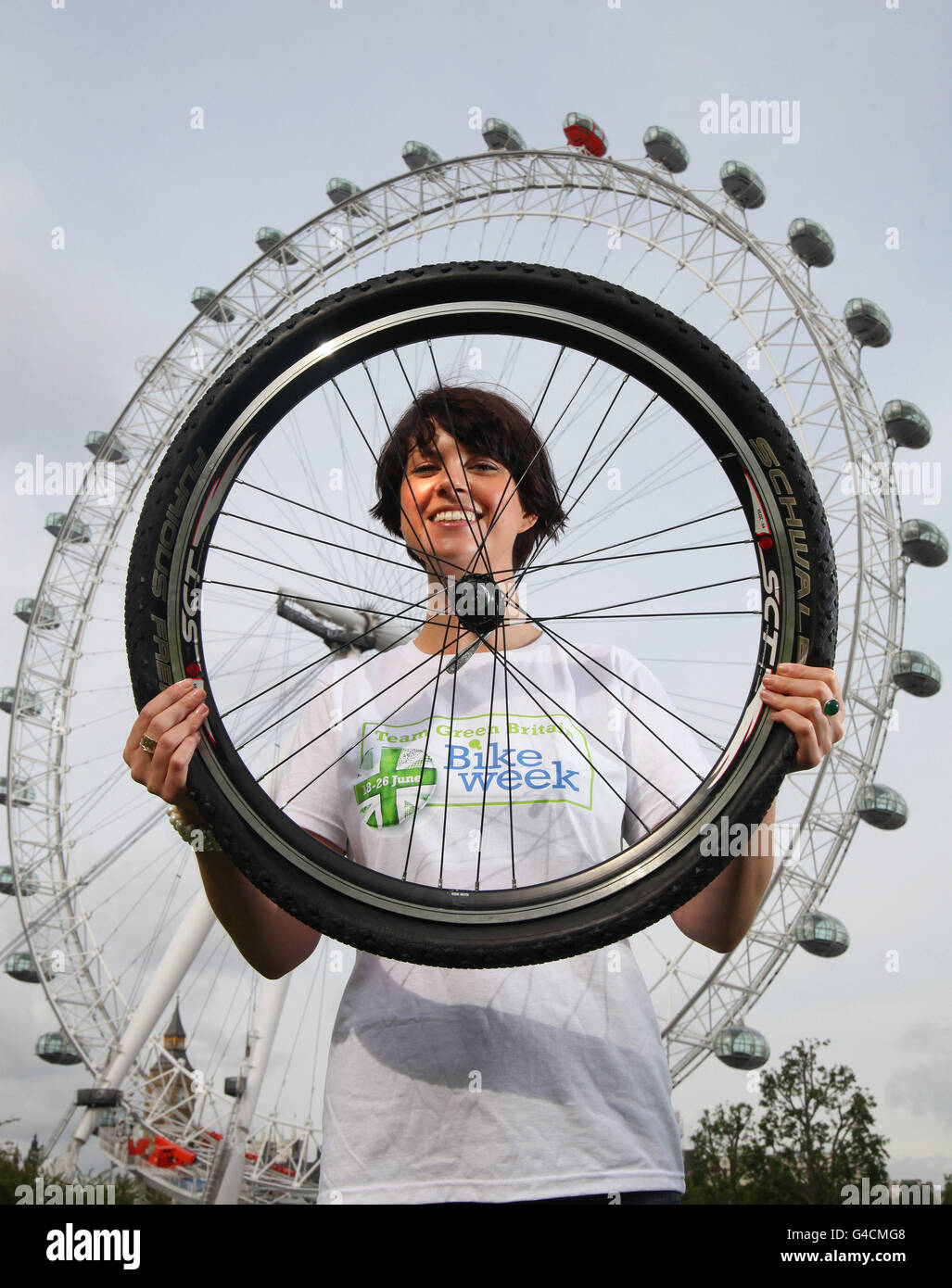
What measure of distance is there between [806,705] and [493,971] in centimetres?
88

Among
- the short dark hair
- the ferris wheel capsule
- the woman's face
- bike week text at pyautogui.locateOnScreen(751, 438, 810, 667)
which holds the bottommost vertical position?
bike week text at pyautogui.locateOnScreen(751, 438, 810, 667)

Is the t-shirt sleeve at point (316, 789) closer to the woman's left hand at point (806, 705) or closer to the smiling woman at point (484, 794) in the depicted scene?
the smiling woman at point (484, 794)

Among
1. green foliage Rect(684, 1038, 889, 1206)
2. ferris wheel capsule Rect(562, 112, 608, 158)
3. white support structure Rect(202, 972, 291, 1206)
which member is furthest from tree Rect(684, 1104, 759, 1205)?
ferris wheel capsule Rect(562, 112, 608, 158)

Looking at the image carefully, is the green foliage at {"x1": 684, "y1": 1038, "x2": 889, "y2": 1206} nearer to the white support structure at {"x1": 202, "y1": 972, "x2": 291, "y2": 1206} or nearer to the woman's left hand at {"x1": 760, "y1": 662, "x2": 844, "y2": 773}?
the white support structure at {"x1": 202, "y1": 972, "x2": 291, "y2": 1206}

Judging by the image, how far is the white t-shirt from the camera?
1.82 metres

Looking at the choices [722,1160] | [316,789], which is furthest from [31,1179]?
[316,789]

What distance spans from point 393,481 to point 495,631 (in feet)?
1.79

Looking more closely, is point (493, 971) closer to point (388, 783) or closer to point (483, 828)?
point (483, 828)

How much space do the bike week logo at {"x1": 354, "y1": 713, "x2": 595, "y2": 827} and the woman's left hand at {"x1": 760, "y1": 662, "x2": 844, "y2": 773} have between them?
0.44 m

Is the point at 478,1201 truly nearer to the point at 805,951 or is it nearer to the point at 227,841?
the point at 227,841

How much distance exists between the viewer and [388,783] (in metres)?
2.19

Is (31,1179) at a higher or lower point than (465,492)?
lower
